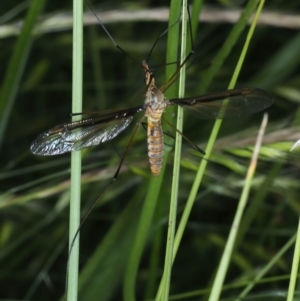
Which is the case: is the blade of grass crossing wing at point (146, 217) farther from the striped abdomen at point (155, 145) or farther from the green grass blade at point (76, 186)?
the green grass blade at point (76, 186)

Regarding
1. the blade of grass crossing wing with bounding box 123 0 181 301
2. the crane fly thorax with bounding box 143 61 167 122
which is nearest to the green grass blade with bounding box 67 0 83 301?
the blade of grass crossing wing with bounding box 123 0 181 301

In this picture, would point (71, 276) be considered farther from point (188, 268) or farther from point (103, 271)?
point (188, 268)

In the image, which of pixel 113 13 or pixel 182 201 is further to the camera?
pixel 182 201

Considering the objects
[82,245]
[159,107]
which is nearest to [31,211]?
[82,245]

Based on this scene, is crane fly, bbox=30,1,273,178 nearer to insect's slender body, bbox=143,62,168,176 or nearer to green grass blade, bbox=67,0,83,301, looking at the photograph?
insect's slender body, bbox=143,62,168,176

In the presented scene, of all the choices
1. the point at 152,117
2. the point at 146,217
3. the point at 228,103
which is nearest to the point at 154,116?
the point at 152,117

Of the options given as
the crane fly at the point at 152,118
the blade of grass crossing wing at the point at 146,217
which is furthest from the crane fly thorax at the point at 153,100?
the blade of grass crossing wing at the point at 146,217
